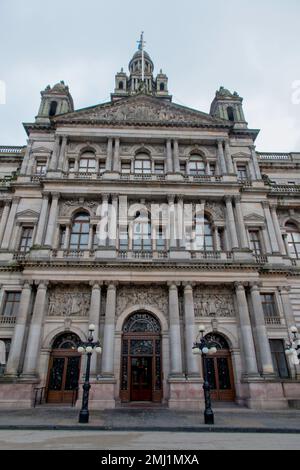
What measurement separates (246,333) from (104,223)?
1153cm

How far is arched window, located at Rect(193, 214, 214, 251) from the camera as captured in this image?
2108cm

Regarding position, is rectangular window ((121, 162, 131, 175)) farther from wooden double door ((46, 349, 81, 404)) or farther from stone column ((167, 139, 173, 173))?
wooden double door ((46, 349, 81, 404))

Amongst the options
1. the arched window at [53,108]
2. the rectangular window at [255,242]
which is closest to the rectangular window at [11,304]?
the rectangular window at [255,242]

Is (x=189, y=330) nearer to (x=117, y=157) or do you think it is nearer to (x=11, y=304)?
(x=11, y=304)

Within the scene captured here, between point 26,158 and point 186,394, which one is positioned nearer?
point 186,394

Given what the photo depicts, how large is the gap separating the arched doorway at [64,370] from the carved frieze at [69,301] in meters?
1.38

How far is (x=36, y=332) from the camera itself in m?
16.9

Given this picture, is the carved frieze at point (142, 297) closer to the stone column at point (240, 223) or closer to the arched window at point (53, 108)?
the stone column at point (240, 223)

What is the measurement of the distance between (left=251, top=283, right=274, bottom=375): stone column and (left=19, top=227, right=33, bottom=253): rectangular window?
15.6m

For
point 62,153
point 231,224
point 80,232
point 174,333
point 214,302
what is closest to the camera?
point 174,333

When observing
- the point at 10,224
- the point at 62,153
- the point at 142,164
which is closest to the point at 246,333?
the point at 142,164

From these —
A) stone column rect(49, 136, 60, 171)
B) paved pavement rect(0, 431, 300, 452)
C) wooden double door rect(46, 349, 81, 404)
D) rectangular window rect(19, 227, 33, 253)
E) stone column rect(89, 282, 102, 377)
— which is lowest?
paved pavement rect(0, 431, 300, 452)

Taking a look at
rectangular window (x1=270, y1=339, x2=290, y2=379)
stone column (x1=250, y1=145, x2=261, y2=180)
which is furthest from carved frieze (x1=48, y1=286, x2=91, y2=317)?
stone column (x1=250, y1=145, x2=261, y2=180)

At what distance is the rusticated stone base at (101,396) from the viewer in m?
15.3
